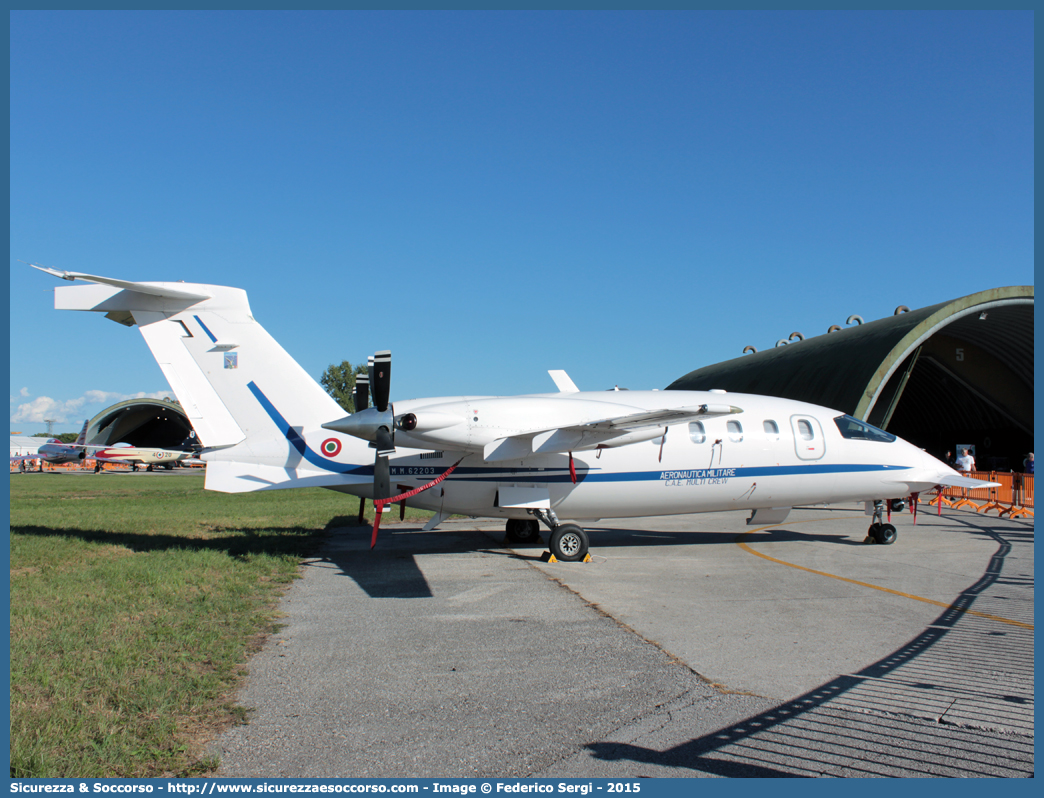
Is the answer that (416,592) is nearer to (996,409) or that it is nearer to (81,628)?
(81,628)

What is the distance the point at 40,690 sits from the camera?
5.89 metres

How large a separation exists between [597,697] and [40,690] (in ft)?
16.0

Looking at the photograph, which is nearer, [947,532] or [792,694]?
[792,694]

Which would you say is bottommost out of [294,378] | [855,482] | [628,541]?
[628,541]

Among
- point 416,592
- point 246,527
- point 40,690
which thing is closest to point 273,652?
point 40,690

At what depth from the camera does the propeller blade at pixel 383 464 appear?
1118cm

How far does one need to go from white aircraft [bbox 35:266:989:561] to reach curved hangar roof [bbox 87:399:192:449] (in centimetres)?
6382

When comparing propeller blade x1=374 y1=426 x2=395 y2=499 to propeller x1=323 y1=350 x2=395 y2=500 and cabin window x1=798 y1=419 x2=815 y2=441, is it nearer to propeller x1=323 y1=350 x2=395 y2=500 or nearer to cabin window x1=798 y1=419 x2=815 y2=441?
propeller x1=323 y1=350 x2=395 y2=500

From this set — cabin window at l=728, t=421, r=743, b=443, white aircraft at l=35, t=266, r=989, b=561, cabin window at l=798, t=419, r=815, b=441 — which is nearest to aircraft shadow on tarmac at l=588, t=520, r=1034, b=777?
white aircraft at l=35, t=266, r=989, b=561

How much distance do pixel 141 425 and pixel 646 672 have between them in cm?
9984

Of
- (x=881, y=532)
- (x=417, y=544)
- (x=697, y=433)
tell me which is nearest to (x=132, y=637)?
→ (x=417, y=544)

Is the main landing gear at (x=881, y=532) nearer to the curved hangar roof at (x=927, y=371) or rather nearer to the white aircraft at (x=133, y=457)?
the curved hangar roof at (x=927, y=371)

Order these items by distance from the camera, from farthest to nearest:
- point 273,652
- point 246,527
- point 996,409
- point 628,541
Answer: point 996,409
point 246,527
point 628,541
point 273,652

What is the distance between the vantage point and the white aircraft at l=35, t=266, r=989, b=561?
12148mm
